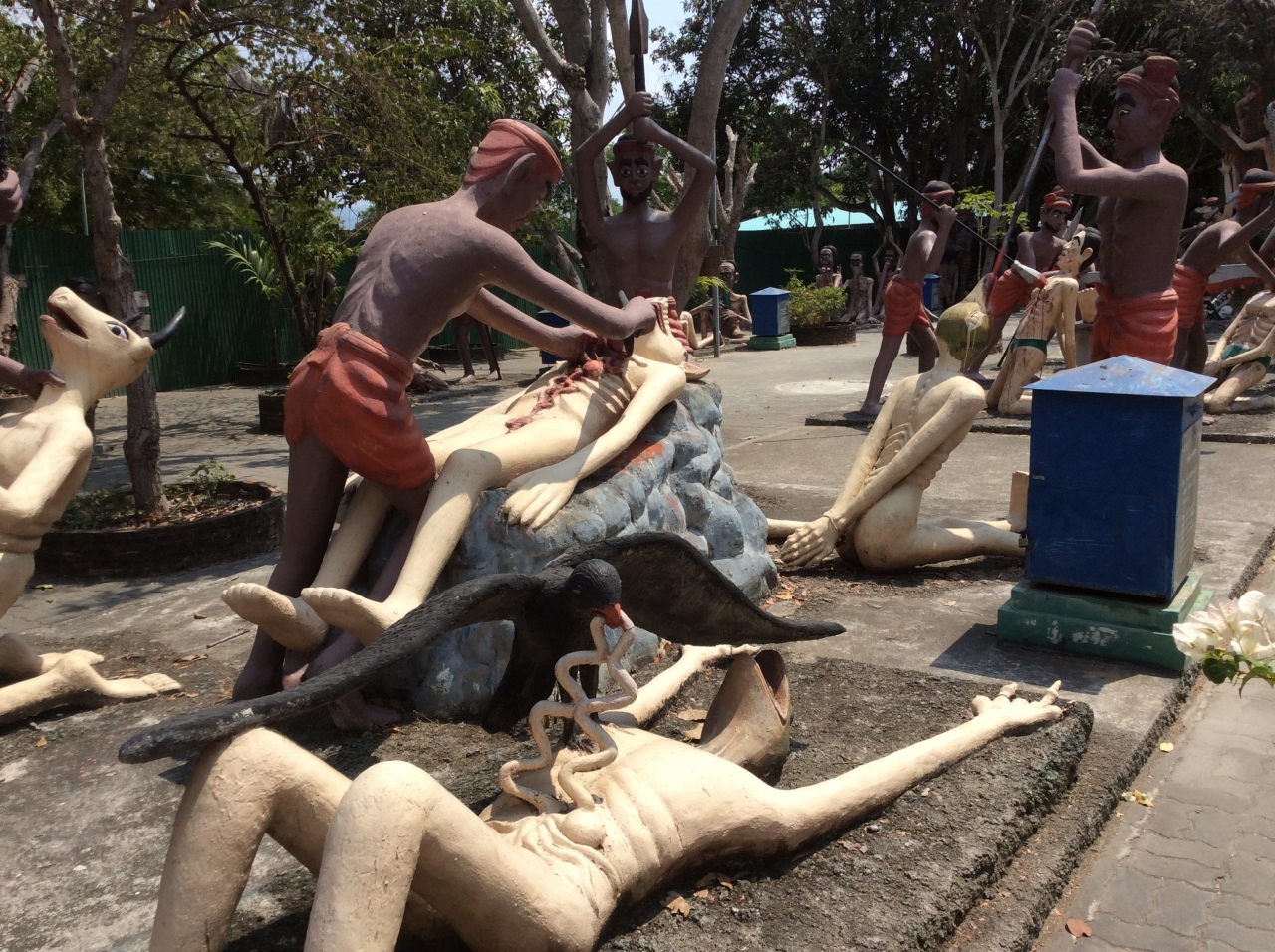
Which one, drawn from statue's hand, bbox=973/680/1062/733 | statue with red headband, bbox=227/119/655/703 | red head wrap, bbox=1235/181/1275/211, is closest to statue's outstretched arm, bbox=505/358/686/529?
statue with red headband, bbox=227/119/655/703

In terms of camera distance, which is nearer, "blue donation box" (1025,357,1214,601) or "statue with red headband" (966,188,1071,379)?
"blue donation box" (1025,357,1214,601)

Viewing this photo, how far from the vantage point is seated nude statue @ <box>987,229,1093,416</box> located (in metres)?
9.80

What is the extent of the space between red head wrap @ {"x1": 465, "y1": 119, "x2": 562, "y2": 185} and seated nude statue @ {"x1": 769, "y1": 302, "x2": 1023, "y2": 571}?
2.06 m

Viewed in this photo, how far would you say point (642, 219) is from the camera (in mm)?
5844

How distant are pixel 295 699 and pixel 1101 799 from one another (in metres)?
2.34

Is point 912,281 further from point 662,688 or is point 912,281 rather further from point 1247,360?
point 662,688

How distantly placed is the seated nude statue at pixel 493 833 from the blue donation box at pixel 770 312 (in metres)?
16.0

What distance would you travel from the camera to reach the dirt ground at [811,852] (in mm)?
2324

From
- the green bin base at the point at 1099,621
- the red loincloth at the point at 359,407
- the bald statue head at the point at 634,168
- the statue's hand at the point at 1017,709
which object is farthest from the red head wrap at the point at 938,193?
the red loincloth at the point at 359,407

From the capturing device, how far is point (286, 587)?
379 cm

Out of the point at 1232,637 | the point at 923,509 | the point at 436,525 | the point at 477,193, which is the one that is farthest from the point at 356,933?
the point at 923,509

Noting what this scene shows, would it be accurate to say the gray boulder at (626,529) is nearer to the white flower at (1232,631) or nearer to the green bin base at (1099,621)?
the green bin base at (1099,621)

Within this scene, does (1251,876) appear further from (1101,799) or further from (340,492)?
(340,492)

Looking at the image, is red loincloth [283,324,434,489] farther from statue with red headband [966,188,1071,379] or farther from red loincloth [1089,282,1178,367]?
statue with red headband [966,188,1071,379]
